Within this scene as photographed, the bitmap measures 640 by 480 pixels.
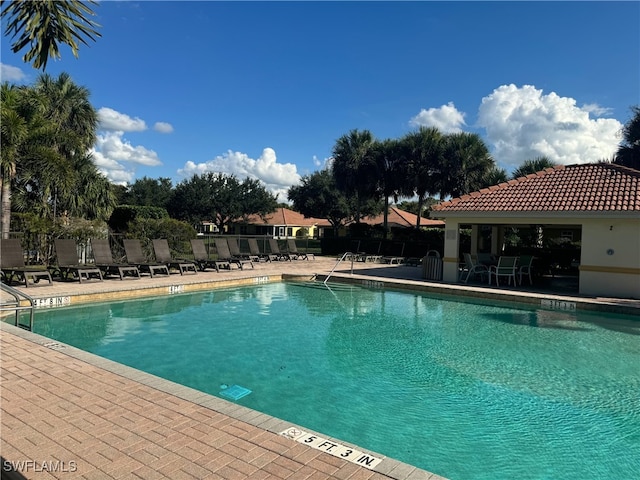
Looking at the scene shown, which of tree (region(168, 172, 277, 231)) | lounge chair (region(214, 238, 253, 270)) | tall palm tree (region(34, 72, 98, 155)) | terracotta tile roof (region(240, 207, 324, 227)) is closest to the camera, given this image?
lounge chair (region(214, 238, 253, 270))

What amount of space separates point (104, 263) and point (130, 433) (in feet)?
38.2

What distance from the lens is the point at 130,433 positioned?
A: 3424mm

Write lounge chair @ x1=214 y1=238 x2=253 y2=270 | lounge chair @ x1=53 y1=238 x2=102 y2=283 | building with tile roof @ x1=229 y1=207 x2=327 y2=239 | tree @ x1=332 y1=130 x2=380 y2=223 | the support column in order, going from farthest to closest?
1. building with tile roof @ x1=229 y1=207 x2=327 y2=239
2. tree @ x1=332 y1=130 x2=380 y2=223
3. lounge chair @ x1=214 y1=238 x2=253 y2=270
4. the support column
5. lounge chair @ x1=53 y1=238 x2=102 y2=283

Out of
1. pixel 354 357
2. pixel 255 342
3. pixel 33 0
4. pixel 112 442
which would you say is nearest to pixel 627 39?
pixel 354 357

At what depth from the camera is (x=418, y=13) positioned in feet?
42.1

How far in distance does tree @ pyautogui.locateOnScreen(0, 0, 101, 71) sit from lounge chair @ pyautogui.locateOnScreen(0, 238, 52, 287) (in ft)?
29.7

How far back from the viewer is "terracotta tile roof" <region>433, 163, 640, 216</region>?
12820mm

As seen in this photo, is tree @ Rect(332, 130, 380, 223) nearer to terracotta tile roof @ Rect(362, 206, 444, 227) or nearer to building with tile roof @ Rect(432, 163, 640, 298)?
terracotta tile roof @ Rect(362, 206, 444, 227)

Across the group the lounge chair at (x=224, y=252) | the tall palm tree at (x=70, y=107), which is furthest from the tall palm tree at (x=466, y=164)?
the tall palm tree at (x=70, y=107)

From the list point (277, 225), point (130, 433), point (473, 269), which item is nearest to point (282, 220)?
point (277, 225)

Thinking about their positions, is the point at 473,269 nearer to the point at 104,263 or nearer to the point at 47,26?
the point at 104,263

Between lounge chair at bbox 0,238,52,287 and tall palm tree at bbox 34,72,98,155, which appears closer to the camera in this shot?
lounge chair at bbox 0,238,52,287

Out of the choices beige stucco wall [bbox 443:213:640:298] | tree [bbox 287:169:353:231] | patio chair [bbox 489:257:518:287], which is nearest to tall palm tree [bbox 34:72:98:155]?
patio chair [bbox 489:257:518:287]

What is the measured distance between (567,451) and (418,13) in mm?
12188
